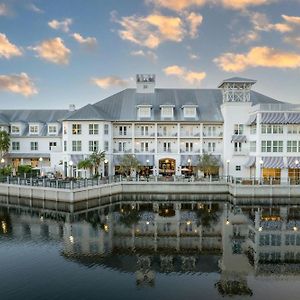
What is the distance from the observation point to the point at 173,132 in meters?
60.9

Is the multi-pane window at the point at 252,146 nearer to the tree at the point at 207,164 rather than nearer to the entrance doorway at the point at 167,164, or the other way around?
the tree at the point at 207,164

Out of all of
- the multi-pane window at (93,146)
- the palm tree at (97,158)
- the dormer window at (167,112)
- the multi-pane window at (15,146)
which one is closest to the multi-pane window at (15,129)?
the multi-pane window at (15,146)

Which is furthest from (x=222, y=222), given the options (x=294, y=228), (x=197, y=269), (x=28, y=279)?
(x=28, y=279)

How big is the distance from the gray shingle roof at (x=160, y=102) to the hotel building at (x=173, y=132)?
0.53 feet

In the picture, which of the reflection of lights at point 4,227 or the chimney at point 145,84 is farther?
the chimney at point 145,84

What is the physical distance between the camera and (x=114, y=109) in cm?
6209

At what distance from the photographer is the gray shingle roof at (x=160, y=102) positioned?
6016cm

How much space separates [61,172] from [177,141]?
Answer: 65.2 ft

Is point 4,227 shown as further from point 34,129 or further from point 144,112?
point 34,129

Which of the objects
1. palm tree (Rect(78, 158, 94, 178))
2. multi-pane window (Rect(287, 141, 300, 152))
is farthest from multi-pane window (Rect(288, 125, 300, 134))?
palm tree (Rect(78, 158, 94, 178))

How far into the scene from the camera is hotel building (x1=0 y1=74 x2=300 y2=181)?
53.4 meters

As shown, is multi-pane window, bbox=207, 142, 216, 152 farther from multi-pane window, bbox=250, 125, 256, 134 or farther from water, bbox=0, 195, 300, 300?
water, bbox=0, 195, 300, 300

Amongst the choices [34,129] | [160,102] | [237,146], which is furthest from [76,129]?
[237,146]

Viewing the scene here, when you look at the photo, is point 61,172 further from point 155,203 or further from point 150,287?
point 150,287
